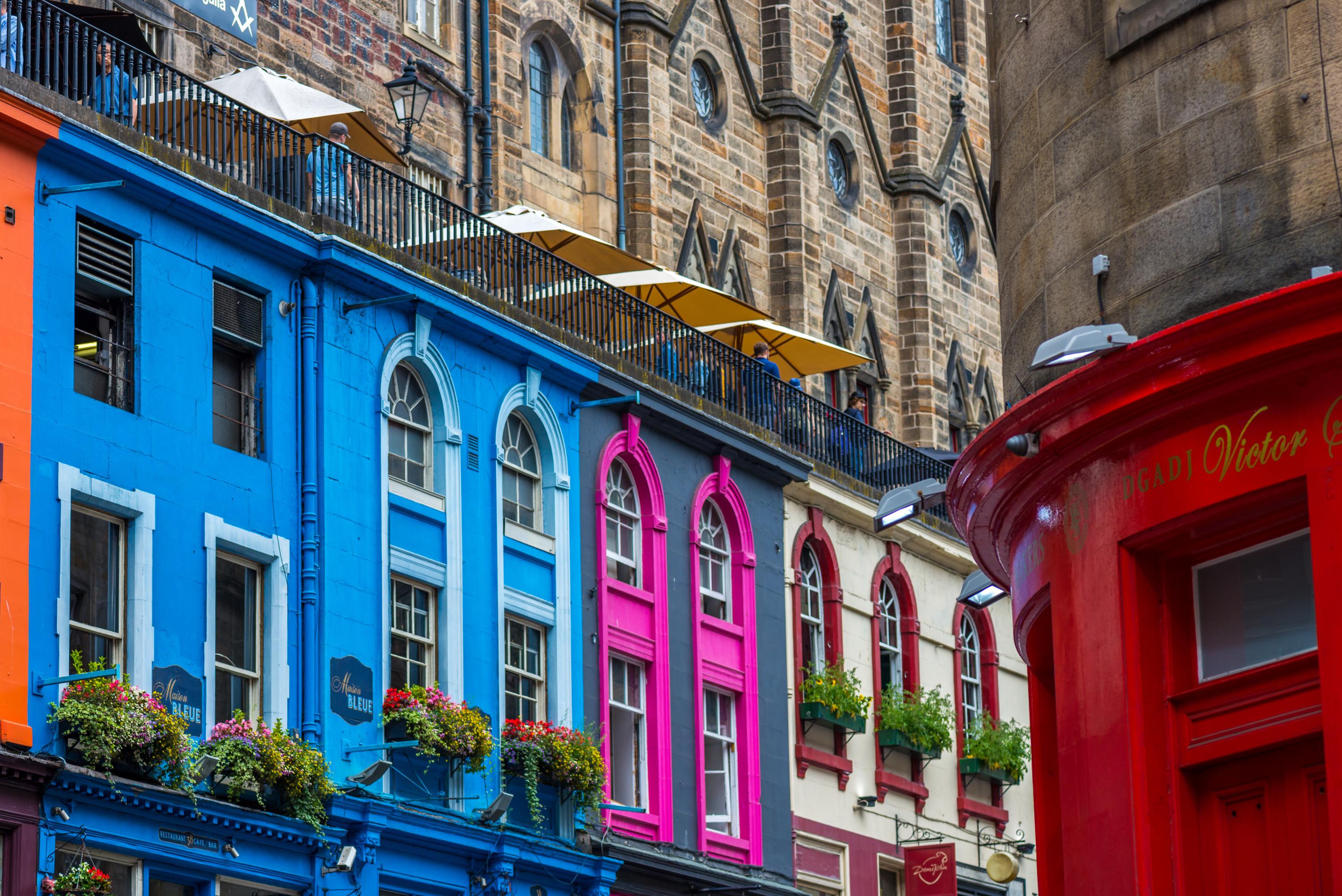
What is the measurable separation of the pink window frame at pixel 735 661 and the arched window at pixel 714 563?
0.08 metres

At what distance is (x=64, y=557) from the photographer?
79.6ft

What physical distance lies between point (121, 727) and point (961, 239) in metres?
30.1

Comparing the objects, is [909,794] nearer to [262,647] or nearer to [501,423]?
[501,423]

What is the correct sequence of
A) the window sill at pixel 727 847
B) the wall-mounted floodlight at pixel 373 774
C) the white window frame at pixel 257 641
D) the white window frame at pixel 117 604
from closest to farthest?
the white window frame at pixel 117 604, the white window frame at pixel 257 641, the wall-mounted floodlight at pixel 373 774, the window sill at pixel 727 847

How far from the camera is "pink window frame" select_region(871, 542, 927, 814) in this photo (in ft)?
124

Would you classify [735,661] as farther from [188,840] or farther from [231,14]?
[188,840]

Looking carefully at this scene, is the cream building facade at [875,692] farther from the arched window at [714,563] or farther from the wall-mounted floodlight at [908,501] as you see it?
the wall-mounted floodlight at [908,501]

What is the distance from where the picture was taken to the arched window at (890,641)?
3903 cm

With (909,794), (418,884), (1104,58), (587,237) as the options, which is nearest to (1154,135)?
(1104,58)

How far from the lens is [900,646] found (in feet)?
129

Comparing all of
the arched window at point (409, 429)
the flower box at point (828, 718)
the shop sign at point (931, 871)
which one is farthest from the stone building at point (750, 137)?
the shop sign at point (931, 871)

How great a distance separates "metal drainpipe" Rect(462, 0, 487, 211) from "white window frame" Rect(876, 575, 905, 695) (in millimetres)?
8365

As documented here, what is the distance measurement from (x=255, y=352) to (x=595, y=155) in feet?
46.0

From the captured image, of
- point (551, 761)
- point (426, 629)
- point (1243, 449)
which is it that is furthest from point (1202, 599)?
point (551, 761)
